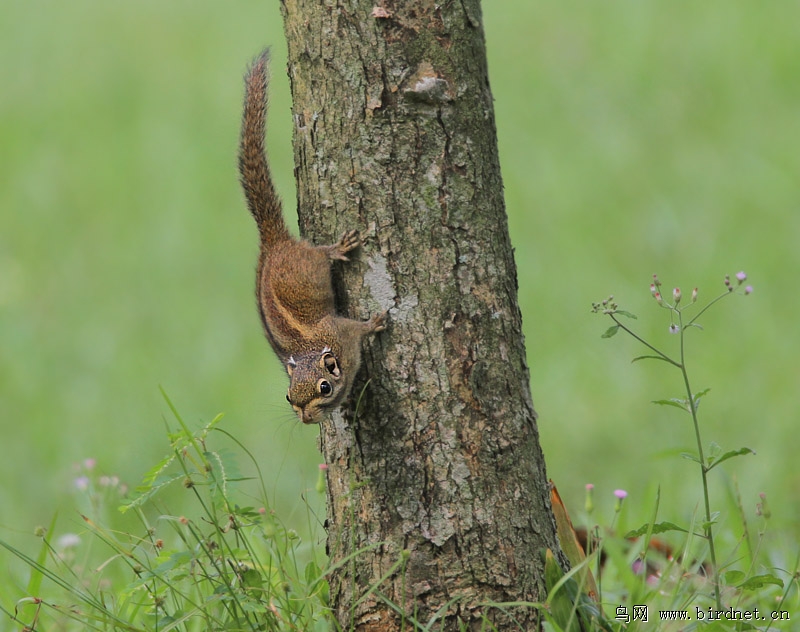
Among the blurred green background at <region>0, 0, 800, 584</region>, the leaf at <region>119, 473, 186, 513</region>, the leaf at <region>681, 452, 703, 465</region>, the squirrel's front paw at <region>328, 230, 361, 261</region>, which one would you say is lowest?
the leaf at <region>681, 452, 703, 465</region>

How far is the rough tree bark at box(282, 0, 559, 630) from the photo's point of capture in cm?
291

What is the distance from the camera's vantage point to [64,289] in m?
7.02

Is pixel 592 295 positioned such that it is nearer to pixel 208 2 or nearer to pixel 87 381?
pixel 87 381

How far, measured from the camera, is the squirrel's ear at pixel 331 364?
3137mm

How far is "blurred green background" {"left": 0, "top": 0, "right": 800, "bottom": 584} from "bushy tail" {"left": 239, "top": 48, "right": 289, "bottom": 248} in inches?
59.9

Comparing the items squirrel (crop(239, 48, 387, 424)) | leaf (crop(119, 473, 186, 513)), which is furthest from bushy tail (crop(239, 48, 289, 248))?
leaf (crop(119, 473, 186, 513))

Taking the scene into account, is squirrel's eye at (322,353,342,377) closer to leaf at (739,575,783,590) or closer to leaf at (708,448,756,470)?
leaf at (708,448,756,470)

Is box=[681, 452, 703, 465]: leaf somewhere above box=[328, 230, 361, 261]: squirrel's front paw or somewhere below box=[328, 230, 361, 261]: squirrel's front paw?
below

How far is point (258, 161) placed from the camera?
361cm

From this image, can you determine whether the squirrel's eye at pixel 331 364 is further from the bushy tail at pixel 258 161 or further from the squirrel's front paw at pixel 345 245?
the bushy tail at pixel 258 161

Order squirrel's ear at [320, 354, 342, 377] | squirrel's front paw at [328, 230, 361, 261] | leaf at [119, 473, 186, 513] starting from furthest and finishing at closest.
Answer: squirrel's ear at [320, 354, 342, 377] → squirrel's front paw at [328, 230, 361, 261] → leaf at [119, 473, 186, 513]

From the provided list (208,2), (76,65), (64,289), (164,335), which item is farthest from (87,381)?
(208,2)

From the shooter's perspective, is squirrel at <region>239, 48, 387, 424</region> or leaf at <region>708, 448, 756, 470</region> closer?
leaf at <region>708, 448, 756, 470</region>

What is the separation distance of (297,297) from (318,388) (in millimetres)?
362
